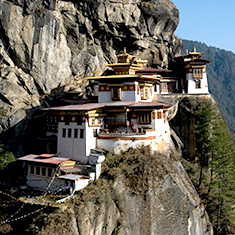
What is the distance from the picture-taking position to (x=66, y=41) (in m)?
45.3

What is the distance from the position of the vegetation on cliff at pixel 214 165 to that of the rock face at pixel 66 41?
16487mm

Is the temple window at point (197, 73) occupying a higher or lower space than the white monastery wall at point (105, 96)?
higher

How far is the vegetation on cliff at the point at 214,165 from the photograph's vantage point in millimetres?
36469

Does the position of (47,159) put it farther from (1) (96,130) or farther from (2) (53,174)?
(1) (96,130)

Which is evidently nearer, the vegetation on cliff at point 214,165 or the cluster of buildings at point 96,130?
the cluster of buildings at point 96,130

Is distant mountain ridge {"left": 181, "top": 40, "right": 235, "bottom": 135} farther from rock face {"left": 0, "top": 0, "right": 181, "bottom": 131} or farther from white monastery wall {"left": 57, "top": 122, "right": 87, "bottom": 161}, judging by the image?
white monastery wall {"left": 57, "top": 122, "right": 87, "bottom": 161}

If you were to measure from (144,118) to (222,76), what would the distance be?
150m

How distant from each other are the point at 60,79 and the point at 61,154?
53.9 ft

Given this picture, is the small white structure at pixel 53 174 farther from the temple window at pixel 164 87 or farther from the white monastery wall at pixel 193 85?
the white monastery wall at pixel 193 85

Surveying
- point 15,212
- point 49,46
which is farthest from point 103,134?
point 49,46

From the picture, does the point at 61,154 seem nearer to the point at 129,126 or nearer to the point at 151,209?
the point at 129,126

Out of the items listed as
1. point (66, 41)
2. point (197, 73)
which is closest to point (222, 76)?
point (197, 73)

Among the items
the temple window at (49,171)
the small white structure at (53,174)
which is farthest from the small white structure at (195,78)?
the temple window at (49,171)

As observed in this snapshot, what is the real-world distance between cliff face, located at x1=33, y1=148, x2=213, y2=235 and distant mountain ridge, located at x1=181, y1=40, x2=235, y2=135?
378ft
